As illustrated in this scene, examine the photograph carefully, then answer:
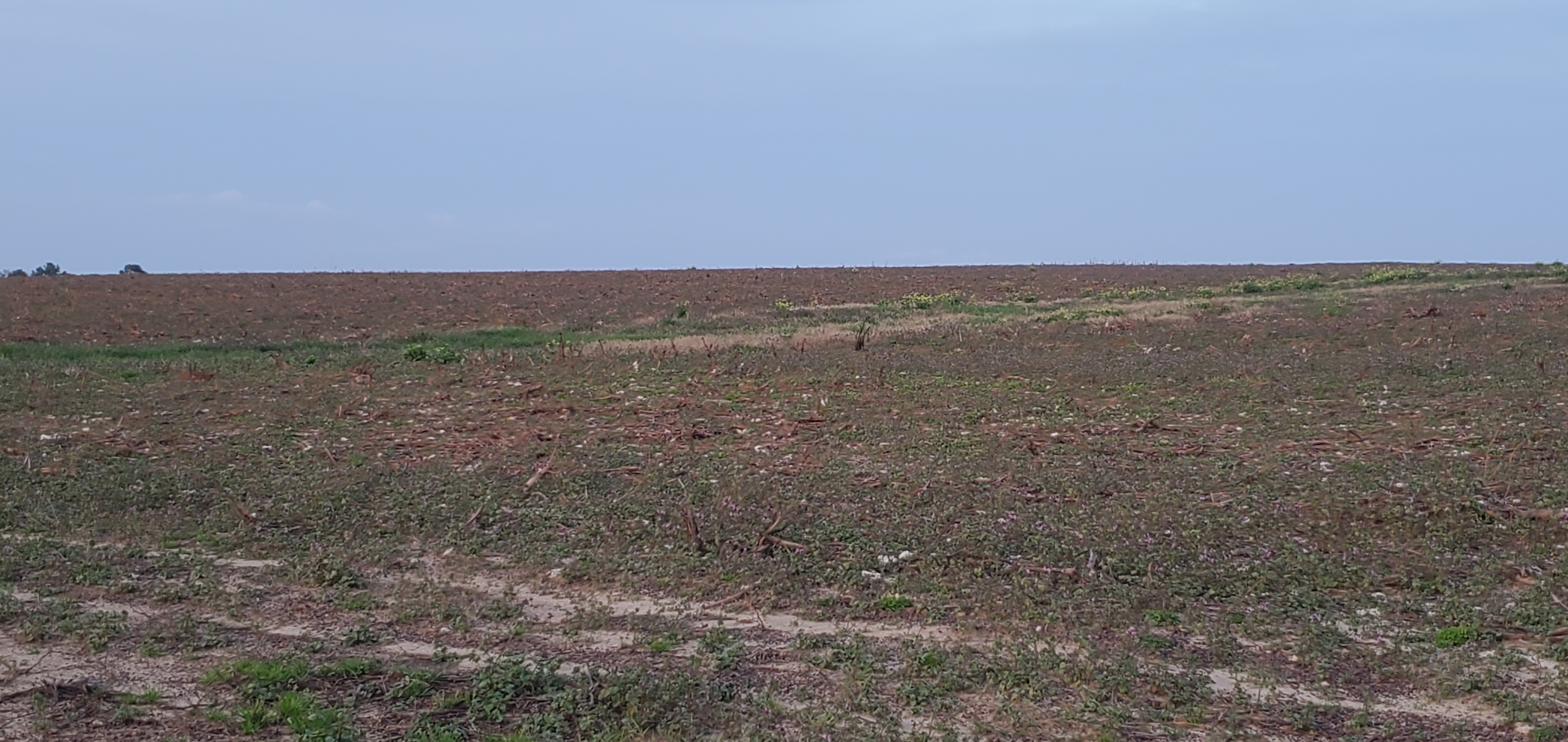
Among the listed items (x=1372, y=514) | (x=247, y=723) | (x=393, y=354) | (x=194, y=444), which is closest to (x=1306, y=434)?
(x=1372, y=514)

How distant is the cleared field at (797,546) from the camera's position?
15.7 ft

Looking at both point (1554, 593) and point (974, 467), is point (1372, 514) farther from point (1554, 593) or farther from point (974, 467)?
point (974, 467)

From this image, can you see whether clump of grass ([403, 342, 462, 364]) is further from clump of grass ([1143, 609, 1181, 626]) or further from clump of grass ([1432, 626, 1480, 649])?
clump of grass ([1432, 626, 1480, 649])

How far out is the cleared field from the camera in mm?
4773

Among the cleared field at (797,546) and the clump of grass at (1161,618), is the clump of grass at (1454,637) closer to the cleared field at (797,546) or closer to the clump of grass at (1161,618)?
the cleared field at (797,546)

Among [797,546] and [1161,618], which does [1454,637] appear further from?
[797,546]

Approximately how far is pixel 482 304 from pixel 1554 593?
26.4m

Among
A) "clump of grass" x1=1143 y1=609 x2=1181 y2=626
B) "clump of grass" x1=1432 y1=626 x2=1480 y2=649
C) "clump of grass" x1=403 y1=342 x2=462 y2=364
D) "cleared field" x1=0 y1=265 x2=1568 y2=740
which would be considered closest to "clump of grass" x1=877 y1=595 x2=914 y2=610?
"cleared field" x1=0 y1=265 x2=1568 y2=740

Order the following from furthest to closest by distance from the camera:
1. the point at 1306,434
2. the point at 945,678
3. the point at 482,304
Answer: the point at 482,304 < the point at 1306,434 < the point at 945,678

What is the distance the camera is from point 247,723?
14.5 feet

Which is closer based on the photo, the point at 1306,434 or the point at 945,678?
the point at 945,678

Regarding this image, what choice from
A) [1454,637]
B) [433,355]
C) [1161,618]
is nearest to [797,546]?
[1161,618]

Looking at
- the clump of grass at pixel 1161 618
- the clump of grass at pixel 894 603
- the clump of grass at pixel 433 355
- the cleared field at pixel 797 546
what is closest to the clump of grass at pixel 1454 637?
the cleared field at pixel 797 546

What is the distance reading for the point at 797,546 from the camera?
7117 mm
